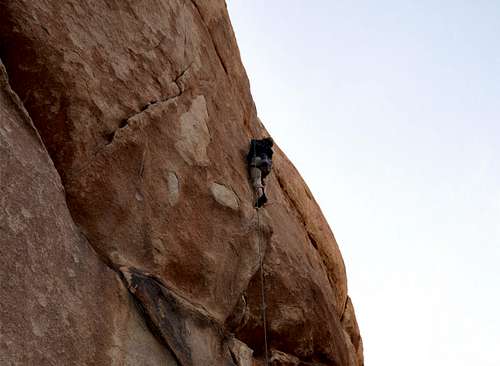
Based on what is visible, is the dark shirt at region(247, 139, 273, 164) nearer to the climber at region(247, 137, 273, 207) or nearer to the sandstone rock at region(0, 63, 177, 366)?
the climber at region(247, 137, 273, 207)

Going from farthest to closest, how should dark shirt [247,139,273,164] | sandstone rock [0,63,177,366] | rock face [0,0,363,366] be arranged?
dark shirt [247,139,273,164], rock face [0,0,363,366], sandstone rock [0,63,177,366]

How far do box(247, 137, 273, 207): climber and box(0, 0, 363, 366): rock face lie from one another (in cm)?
17

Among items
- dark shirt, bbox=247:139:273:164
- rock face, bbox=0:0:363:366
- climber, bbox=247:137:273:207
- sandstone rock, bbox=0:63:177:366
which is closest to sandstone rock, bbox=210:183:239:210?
rock face, bbox=0:0:363:366

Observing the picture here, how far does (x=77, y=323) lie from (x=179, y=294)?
5.58ft

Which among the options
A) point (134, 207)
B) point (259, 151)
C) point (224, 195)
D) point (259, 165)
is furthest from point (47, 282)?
point (259, 151)

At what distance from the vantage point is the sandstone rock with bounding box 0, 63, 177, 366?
4207 millimetres

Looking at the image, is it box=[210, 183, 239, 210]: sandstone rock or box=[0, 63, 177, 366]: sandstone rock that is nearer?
box=[0, 63, 177, 366]: sandstone rock

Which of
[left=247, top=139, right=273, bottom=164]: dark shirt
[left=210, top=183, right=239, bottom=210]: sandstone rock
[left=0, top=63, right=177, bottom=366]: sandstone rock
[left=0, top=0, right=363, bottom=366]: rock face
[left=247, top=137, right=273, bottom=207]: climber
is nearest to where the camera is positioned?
[left=0, top=63, right=177, bottom=366]: sandstone rock

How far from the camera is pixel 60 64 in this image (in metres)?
5.64

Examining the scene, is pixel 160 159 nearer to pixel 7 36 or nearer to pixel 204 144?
pixel 204 144

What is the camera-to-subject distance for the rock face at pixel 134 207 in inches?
182

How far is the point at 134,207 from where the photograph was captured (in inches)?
237

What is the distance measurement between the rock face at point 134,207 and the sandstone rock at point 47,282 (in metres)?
0.01

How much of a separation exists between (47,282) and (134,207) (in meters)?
1.64
